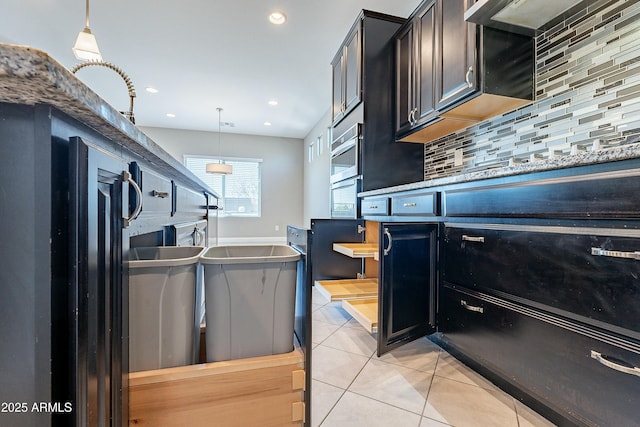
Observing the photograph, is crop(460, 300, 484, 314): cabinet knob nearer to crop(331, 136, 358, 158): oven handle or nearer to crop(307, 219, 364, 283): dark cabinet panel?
crop(307, 219, 364, 283): dark cabinet panel

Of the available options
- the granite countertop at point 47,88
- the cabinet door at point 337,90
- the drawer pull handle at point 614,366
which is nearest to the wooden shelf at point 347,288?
the drawer pull handle at point 614,366

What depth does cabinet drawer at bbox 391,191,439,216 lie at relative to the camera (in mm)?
1610

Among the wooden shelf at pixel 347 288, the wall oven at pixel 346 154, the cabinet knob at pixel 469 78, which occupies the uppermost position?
the cabinet knob at pixel 469 78

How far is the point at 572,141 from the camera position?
145cm

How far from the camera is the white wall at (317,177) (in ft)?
17.9

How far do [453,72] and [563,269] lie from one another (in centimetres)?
131

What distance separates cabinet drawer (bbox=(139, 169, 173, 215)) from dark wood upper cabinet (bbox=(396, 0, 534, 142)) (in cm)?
161

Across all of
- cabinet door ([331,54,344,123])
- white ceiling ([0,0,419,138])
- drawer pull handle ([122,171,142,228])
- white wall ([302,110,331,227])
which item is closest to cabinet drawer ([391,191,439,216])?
cabinet door ([331,54,344,123])

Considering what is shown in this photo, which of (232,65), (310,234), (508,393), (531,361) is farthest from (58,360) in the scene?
(232,65)

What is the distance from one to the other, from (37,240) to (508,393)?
1636 mm

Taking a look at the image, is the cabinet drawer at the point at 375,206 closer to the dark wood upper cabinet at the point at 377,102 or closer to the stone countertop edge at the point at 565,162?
the dark wood upper cabinet at the point at 377,102

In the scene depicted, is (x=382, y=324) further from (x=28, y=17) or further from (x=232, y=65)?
(x=28, y=17)

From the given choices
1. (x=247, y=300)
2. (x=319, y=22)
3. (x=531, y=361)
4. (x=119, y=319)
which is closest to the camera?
(x=119, y=319)

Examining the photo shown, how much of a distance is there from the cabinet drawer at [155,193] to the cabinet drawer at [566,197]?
1271mm
